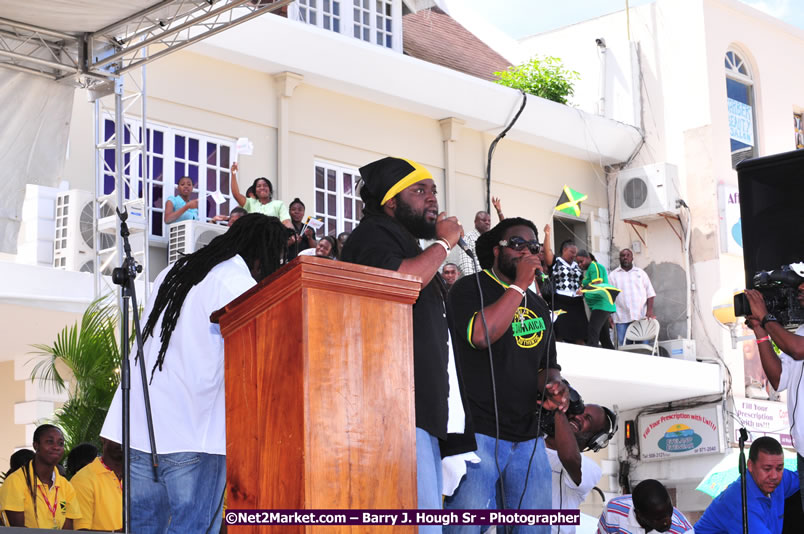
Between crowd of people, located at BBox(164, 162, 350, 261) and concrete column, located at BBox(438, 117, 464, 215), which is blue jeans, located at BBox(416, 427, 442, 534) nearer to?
crowd of people, located at BBox(164, 162, 350, 261)

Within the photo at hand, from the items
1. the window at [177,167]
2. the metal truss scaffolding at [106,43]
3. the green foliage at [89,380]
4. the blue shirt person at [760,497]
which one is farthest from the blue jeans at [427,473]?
the window at [177,167]

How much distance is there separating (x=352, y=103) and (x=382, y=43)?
1326mm

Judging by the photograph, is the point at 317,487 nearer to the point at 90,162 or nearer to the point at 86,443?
the point at 86,443

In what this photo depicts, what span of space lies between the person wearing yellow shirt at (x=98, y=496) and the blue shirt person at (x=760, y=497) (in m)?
3.63

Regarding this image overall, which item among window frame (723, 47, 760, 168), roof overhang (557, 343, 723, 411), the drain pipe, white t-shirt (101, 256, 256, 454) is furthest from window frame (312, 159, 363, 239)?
white t-shirt (101, 256, 256, 454)

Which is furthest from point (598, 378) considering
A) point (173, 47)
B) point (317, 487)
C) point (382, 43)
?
point (317, 487)

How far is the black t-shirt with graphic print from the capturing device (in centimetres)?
465

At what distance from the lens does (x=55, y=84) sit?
30.6ft

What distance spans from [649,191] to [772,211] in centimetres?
1217

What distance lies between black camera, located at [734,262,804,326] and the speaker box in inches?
33.8

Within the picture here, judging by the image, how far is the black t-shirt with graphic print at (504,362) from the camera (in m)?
4.65

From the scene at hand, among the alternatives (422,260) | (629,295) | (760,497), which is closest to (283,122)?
(629,295)

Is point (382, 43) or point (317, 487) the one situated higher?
point (382, 43)

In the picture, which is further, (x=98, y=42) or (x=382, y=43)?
(x=382, y=43)
